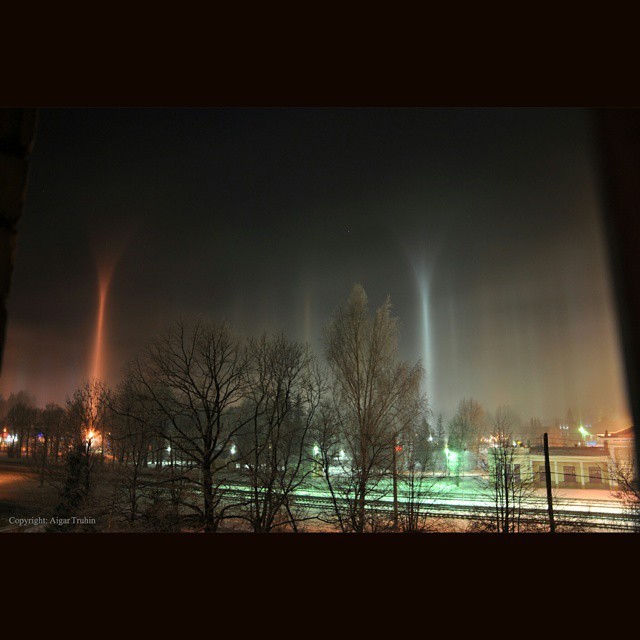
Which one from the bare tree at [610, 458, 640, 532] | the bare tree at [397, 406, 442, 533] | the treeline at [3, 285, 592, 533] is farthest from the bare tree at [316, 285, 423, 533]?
the bare tree at [610, 458, 640, 532]

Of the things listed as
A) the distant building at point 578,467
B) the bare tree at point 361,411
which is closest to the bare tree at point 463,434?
the bare tree at point 361,411

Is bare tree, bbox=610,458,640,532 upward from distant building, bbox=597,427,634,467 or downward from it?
downward

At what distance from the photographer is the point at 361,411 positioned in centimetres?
526

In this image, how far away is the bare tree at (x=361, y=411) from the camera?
511cm

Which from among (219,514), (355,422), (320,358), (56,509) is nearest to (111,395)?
(56,509)

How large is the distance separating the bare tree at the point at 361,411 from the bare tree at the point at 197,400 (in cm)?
103

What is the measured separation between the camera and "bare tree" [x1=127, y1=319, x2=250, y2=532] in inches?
199

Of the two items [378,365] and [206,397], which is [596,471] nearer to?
[378,365]

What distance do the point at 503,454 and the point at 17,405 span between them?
4.93m

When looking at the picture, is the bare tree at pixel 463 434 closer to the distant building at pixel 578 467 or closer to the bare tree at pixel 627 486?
the distant building at pixel 578 467

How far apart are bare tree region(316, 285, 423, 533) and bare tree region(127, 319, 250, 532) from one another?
103 centimetres

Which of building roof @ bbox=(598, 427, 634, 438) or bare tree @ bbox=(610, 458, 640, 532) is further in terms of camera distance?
bare tree @ bbox=(610, 458, 640, 532)

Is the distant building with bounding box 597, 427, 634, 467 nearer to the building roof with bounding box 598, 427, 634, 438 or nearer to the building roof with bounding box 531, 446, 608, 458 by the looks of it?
the building roof with bounding box 598, 427, 634, 438

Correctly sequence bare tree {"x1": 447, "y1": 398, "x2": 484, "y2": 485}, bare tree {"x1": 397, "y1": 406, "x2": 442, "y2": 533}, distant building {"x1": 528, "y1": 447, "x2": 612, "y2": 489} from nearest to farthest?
distant building {"x1": 528, "y1": 447, "x2": 612, "y2": 489}, bare tree {"x1": 447, "y1": 398, "x2": 484, "y2": 485}, bare tree {"x1": 397, "y1": 406, "x2": 442, "y2": 533}
